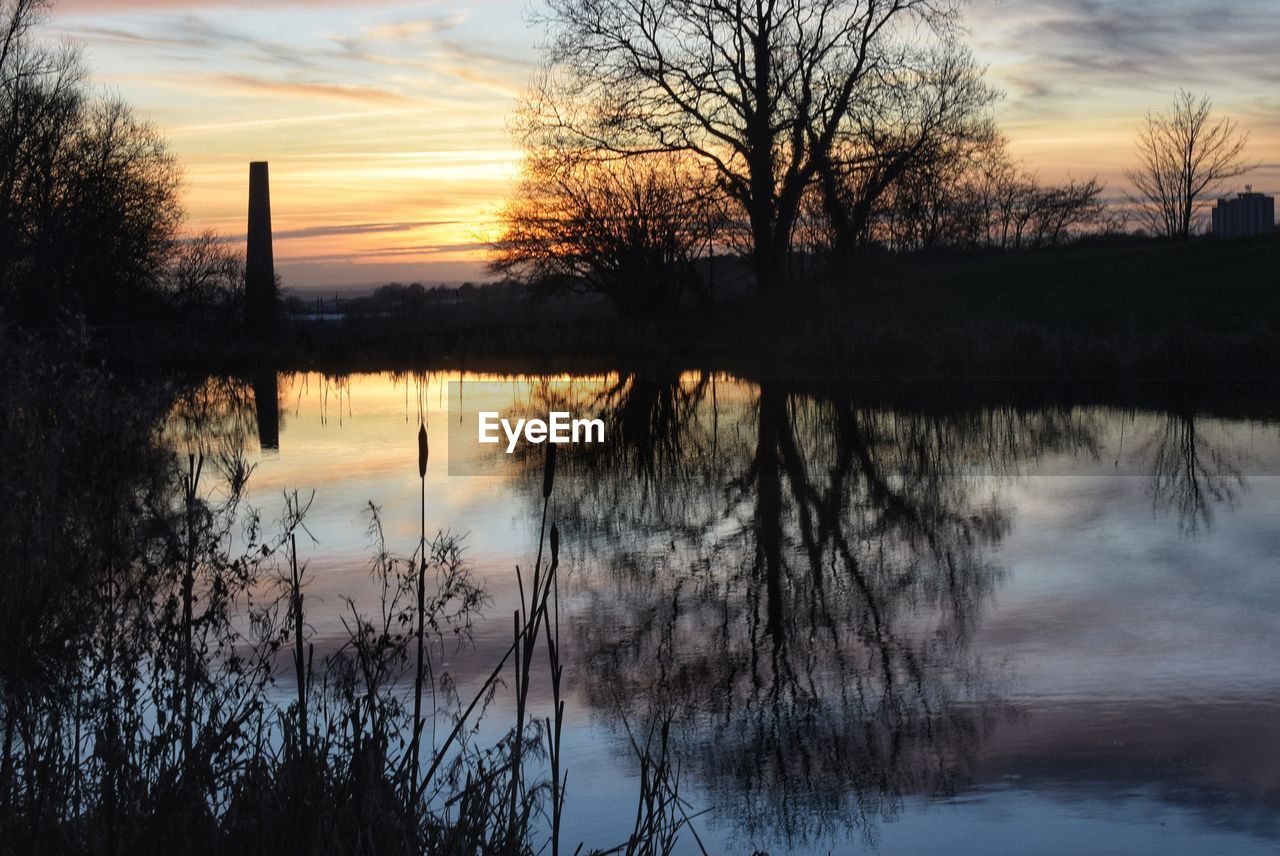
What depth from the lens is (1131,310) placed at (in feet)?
86.1

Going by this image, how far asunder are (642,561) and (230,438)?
24.1ft

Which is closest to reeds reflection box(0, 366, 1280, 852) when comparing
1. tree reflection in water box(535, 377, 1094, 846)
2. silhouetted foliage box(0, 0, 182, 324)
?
tree reflection in water box(535, 377, 1094, 846)

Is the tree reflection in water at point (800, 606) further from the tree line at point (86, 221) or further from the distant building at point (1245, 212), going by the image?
the distant building at point (1245, 212)

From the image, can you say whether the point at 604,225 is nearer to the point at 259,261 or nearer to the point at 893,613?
the point at 259,261

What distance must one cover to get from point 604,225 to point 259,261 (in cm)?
1013

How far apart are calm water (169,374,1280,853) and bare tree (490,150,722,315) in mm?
16315

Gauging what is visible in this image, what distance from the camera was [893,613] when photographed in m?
7.05

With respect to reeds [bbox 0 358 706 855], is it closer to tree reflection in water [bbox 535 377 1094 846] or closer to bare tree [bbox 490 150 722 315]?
tree reflection in water [bbox 535 377 1094 846]

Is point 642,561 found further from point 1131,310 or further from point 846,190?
point 846,190

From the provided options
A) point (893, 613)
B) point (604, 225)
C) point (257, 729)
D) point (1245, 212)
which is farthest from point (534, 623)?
point (1245, 212)

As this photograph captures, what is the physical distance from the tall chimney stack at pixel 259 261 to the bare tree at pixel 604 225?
676cm

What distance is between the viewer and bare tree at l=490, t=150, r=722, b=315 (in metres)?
30.7

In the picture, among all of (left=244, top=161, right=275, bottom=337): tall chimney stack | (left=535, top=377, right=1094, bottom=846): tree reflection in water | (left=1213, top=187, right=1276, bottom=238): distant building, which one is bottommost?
(left=535, top=377, right=1094, bottom=846): tree reflection in water

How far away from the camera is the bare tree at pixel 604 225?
3066 centimetres
